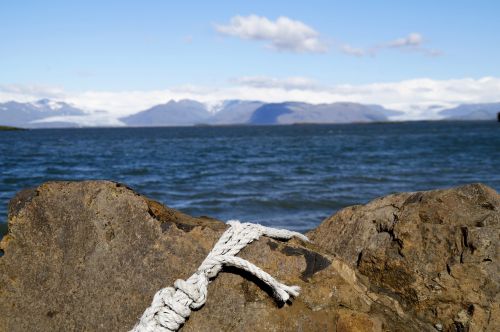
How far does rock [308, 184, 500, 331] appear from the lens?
147 inches

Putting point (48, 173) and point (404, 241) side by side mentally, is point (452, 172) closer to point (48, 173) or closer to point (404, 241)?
point (48, 173)

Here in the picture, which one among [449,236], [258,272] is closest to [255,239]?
[258,272]

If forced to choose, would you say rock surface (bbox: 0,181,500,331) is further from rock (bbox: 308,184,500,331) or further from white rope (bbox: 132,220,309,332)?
white rope (bbox: 132,220,309,332)

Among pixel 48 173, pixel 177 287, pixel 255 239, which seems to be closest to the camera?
pixel 177 287

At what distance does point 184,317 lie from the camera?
9.75ft

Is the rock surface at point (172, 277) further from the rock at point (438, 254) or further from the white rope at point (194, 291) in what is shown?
the white rope at point (194, 291)

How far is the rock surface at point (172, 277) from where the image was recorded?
3.09 meters

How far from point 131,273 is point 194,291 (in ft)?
1.55

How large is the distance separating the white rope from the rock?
0.88 meters

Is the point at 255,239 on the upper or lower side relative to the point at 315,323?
upper

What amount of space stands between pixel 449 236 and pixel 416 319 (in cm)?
78

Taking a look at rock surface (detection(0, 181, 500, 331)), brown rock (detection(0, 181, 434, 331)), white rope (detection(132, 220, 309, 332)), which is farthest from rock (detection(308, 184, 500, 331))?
white rope (detection(132, 220, 309, 332))

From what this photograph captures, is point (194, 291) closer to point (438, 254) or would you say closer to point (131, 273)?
point (131, 273)

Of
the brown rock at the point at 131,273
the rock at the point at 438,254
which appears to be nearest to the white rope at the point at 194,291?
the brown rock at the point at 131,273
